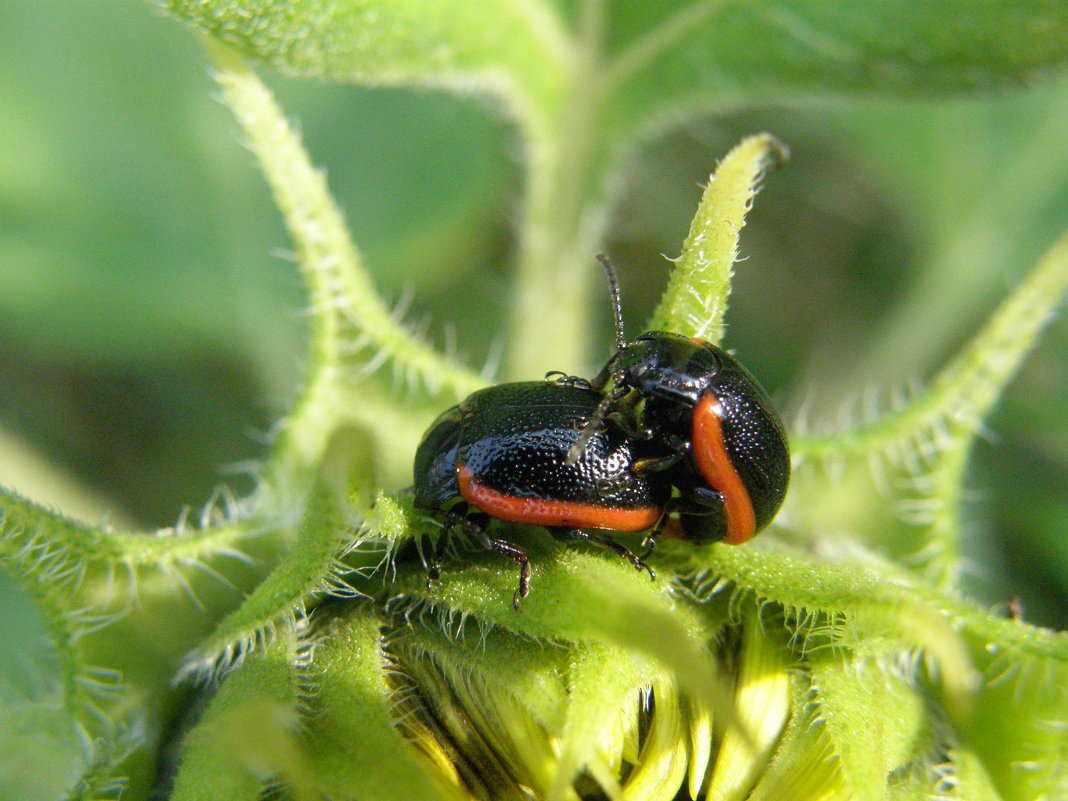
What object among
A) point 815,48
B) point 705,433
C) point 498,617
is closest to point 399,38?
point 815,48

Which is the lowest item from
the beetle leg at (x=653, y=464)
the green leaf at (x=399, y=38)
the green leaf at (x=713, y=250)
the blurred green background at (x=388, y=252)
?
the blurred green background at (x=388, y=252)

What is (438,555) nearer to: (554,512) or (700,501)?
(554,512)

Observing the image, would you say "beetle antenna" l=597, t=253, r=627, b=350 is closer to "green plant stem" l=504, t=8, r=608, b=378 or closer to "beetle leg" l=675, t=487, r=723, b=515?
"beetle leg" l=675, t=487, r=723, b=515

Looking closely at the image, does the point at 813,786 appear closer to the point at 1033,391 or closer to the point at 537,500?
the point at 537,500

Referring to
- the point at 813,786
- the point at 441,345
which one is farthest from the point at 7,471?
the point at 813,786

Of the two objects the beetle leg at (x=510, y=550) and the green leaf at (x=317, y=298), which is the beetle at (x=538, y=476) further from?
the green leaf at (x=317, y=298)

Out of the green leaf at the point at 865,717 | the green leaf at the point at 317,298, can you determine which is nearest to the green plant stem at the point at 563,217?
the green leaf at the point at 317,298

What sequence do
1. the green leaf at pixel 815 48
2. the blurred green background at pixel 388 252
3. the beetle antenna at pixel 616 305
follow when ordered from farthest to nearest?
the blurred green background at pixel 388 252
the green leaf at pixel 815 48
the beetle antenna at pixel 616 305
